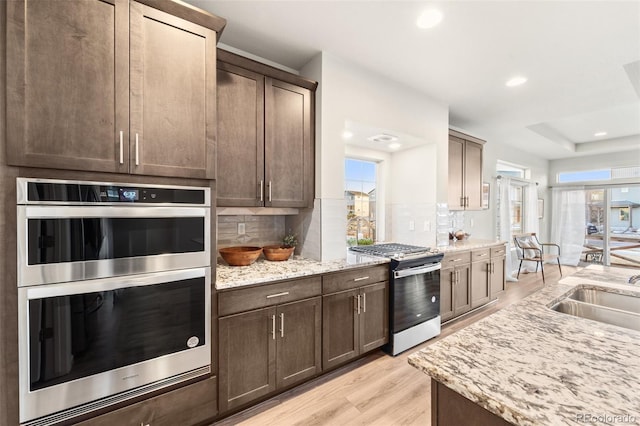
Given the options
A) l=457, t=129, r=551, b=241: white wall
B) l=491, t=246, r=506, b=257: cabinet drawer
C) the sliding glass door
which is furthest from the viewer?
the sliding glass door

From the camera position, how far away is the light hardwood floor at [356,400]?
1.79 meters

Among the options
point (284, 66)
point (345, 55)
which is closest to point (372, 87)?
point (345, 55)

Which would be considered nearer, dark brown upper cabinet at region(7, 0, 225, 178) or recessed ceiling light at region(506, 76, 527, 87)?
dark brown upper cabinet at region(7, 0, 225, 178)

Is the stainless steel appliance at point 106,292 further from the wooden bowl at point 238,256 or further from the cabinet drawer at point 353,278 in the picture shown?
the cabinet drawer at point 353,278

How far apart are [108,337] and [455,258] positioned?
3.27 meters

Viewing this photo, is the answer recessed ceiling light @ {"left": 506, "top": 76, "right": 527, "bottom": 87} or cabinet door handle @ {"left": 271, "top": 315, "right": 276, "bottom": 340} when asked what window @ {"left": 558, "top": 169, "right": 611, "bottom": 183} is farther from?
cabinet door handle @ {"left": 271, "top": 315, "right": 276, "bottom": 340}

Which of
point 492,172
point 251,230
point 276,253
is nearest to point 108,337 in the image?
point 276,253

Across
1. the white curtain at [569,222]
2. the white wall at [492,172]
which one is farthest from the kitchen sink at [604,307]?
the white curtain at [569,222]

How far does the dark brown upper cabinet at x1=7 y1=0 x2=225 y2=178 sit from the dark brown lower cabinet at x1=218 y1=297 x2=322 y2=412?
102 centimetres

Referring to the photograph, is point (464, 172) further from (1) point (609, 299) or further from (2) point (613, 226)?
(2) point (613, 226)

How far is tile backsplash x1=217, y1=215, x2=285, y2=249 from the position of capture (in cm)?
238

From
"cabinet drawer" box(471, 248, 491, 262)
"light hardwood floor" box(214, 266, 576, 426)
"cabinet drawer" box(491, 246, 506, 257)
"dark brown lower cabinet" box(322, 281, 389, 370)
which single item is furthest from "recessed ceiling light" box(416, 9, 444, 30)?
"cabinet drawer" box(491, 246, 506, 257)

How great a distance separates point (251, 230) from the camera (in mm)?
2527
